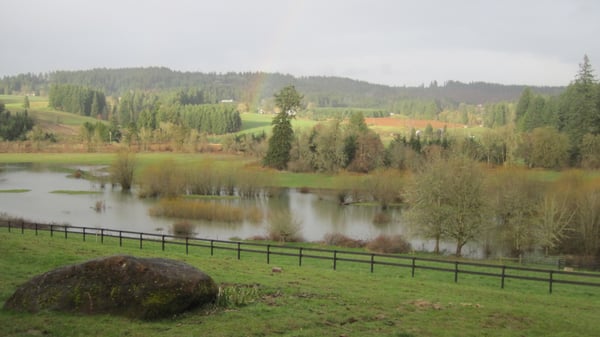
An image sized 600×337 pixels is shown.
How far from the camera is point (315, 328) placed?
41.1ft

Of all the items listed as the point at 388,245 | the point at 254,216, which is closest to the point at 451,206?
the point at 388,245

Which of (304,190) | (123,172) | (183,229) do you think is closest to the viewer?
(183,229)

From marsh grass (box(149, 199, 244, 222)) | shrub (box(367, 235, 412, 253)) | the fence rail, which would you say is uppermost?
the fence rail

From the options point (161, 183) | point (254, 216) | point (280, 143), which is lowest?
point (254, 216)

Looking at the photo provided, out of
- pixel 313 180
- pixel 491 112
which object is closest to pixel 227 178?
pixel 313 180

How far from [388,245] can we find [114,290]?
3105 centimetres

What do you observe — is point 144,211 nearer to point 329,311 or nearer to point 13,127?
point 329,311

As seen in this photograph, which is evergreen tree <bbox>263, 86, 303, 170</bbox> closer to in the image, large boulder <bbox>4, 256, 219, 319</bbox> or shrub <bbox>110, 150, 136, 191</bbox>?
shrub <bbox>110, 150, 136, 191</bbox>

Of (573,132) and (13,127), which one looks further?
(13,127)

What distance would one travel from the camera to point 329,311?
14.2 meters

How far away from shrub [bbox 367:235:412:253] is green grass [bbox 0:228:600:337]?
18.6m

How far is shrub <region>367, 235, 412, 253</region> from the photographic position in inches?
1612

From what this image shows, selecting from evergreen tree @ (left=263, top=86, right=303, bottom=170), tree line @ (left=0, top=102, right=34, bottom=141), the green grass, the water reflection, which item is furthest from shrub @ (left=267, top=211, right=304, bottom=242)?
tree line @ (left=0, top=102, right=34, bottom=141)

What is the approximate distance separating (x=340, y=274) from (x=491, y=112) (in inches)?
7163
